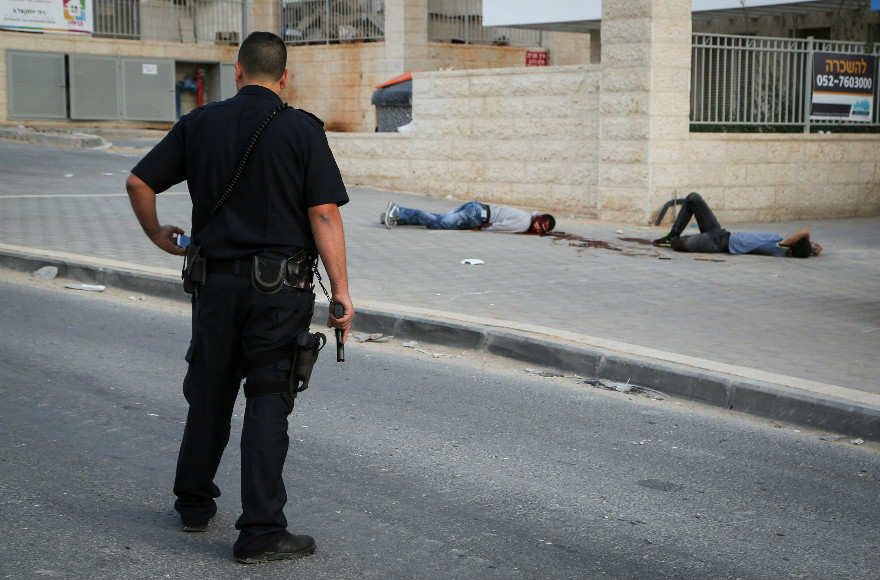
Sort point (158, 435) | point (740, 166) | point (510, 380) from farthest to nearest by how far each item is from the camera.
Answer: point (740, 166)
point (510, 380)
point (158, 435)

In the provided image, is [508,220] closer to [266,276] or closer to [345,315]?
[345,315]

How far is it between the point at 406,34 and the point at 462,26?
1821mm

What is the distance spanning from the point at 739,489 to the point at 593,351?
2.14 metres

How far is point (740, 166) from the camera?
15227 millimetres

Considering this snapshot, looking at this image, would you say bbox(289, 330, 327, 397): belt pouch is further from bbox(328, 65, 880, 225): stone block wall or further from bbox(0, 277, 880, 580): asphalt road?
bbox(328, 65, 880, 225): stone block wall

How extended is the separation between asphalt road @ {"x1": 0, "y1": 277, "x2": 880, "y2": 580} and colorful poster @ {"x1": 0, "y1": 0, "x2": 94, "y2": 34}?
69.3 feet

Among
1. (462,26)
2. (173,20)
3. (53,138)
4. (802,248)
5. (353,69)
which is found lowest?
(802,248)

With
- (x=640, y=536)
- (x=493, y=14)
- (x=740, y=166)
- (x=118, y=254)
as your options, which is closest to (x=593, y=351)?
(x=640, y=536)

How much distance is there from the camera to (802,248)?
11414 millimetres

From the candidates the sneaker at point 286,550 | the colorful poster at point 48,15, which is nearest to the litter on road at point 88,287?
the sneaker at point 286,550

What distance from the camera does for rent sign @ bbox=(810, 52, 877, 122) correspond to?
632 inches

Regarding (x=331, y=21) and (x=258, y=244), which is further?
(x=331, y=21)

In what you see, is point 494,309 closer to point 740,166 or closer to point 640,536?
point 640,536

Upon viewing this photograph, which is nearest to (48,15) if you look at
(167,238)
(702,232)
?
(702,232)
